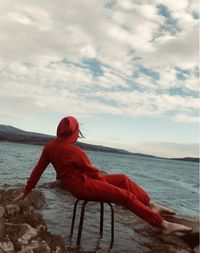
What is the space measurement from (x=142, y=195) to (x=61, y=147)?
166cm

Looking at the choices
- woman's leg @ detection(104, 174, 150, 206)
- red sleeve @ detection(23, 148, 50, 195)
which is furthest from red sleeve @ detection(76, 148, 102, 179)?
red sleeve @ detection(23, 148, 50, 195)

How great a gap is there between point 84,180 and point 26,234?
1.25 m

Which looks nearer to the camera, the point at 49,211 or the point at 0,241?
the point at 0,241

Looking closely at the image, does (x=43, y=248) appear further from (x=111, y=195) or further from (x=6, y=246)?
(x=111, y=195)

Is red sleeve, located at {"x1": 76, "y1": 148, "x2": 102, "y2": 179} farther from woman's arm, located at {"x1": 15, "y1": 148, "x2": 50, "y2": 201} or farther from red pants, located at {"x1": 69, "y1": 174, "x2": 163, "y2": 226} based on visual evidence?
woman's arm, located at {"x1": 15, "y1": 148, "x2": 50, "y2": 201}

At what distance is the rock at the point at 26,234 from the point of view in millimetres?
5070

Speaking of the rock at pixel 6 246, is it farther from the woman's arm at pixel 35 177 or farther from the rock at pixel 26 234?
the woman's arm at pixel 35 177

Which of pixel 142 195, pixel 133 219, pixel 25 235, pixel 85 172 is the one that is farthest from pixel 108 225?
pixel 25 235

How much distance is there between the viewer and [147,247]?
23.3ft

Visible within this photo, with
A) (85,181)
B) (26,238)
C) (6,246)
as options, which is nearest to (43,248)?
(26,238)

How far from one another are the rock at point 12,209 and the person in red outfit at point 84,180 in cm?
133

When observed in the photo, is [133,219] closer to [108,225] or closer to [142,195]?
[108,225]

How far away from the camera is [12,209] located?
6969 millimetres

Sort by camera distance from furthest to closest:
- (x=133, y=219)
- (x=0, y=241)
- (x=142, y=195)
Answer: (x=133, y=219), (x=142, y=195), (x=0, y=241)
